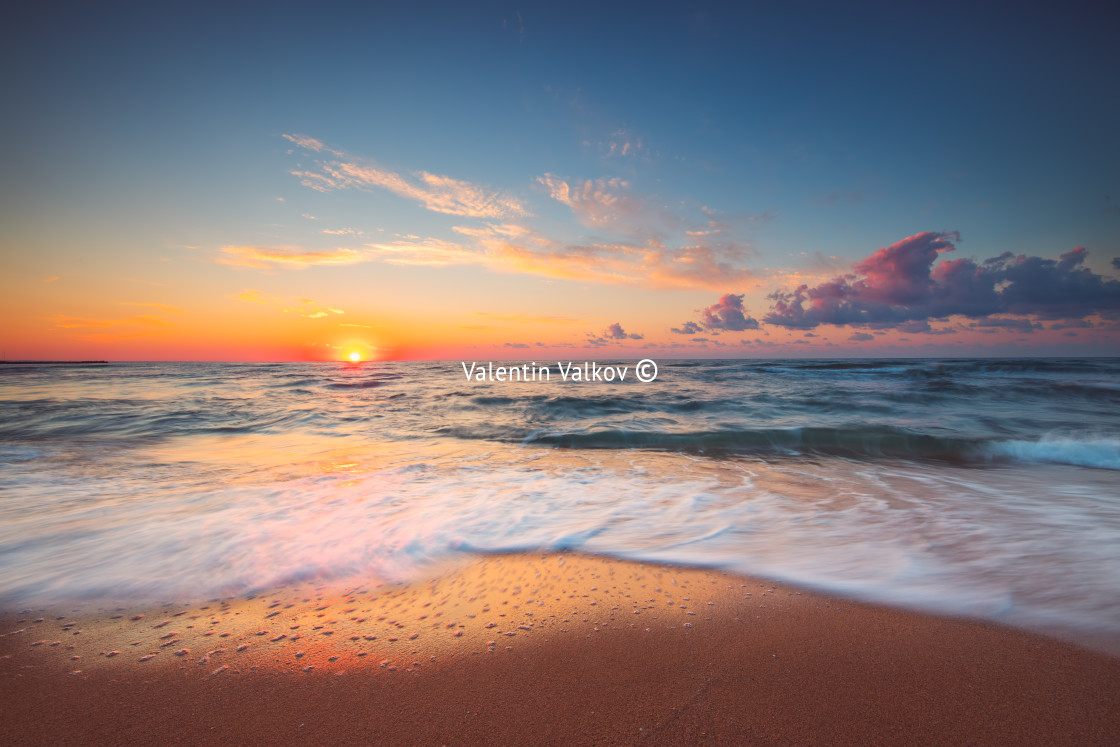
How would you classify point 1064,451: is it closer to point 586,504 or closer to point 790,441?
point 790,441

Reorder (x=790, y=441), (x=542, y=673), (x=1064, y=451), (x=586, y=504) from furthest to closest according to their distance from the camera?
(x=790, y=441), (x=1064, y=451), (x=586, y=504), (x=542, y=673)

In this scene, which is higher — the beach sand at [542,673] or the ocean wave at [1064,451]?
the beach sand at [542,673]

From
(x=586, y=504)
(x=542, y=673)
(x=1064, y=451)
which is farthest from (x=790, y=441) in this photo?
(x=542, y=673)

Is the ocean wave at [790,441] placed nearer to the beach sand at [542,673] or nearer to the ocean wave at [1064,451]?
the ocean wave at [1064,451]

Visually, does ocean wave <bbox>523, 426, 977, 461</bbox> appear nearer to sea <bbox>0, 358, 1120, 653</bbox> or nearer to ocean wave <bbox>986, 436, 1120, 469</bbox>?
sea <bbox>0, 358, 1120, 653</bbox>

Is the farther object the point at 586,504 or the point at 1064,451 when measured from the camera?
the point at 1064,451

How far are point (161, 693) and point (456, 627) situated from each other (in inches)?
44.0

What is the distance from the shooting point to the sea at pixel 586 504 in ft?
8.74

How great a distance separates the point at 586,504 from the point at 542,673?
2.50 m

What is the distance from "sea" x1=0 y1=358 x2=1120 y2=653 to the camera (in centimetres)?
266

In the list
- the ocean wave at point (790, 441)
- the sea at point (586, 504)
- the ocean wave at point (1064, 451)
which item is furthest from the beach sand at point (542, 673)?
the ocean wave at point (1064, 451)

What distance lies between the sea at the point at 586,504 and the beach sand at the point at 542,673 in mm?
349

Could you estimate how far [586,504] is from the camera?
424 centimetres

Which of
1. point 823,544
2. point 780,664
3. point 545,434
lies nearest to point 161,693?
point 780,664
